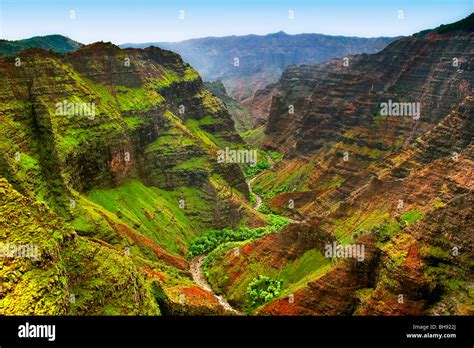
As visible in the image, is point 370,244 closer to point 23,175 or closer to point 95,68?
point 23,175

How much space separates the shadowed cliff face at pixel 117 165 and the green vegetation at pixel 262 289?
7479 mm

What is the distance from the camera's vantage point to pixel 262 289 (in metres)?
99.2

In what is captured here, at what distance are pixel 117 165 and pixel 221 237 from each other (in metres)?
32.8

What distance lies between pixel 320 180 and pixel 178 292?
340 feet

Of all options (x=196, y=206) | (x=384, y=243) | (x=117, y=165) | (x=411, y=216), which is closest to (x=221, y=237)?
(x=196, y=206)

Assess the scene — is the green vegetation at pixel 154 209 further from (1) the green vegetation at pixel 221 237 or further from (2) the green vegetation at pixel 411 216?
(2) the green vegetation at pixel 411 216

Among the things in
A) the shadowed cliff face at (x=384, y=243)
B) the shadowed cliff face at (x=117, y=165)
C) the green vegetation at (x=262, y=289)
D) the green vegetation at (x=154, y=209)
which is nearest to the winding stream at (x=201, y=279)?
the shadowed cliff face at (x=384, y=243)

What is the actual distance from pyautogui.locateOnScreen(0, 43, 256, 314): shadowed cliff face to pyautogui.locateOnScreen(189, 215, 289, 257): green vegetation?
115 inches

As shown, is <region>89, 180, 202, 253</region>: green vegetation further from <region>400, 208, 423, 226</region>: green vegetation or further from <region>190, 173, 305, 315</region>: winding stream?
<region>400, 208, 423, 226</region>: green vegetation

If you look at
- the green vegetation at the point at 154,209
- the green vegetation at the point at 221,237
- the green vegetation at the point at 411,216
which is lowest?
the green vegetation at the point at 221,237

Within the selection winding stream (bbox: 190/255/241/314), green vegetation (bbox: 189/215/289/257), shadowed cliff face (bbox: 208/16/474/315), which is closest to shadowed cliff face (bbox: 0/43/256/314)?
winding stream (bbox: 190/255/241/314)

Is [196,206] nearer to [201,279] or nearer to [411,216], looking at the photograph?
[201,279]

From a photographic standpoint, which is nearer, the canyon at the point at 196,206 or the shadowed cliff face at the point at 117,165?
the canyon at the point at 196,206

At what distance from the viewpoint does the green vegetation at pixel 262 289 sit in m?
95.8
